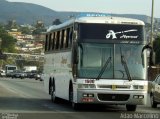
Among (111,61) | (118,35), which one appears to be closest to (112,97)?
A: (111,61)

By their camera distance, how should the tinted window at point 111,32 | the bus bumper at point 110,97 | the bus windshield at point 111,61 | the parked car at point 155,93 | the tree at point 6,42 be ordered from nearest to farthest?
the bus bumper at point 110,97 → the bus windshield at point 111,61 → the tinted window at point 111,32 → the parked car at point 155,93 → the tree at point 6,42

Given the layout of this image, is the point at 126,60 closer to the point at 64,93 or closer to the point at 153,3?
the point at 64,93

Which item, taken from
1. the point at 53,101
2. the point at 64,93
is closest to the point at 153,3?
the point at 53,101

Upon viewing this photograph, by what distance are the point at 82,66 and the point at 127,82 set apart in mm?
1654

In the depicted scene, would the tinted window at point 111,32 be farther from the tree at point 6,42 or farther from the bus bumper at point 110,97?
the tree at point 6,42

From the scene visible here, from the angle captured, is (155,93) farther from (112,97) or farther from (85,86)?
(85,86)

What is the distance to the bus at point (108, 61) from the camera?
20.2 meters

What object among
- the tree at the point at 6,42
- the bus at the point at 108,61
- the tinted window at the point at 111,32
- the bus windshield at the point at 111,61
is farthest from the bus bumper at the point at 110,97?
the tree at the point at 6,42

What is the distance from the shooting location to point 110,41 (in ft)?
67.5

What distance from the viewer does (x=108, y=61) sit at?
20.3 m

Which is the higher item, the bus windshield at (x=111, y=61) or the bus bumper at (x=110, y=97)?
the bus windshield at (x=111, y=61)

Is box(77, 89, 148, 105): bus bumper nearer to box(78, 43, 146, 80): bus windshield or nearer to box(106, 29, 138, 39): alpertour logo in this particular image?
box(78, 43, 146, 80): bus windshield

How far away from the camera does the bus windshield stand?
20.2 metres

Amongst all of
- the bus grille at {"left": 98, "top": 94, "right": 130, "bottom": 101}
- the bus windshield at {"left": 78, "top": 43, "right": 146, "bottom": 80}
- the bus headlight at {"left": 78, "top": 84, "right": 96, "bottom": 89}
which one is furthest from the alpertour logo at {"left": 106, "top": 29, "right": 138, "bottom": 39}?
the bus grille at {"left": 98, "top": 94, "right": 130, "bottom": 101}
